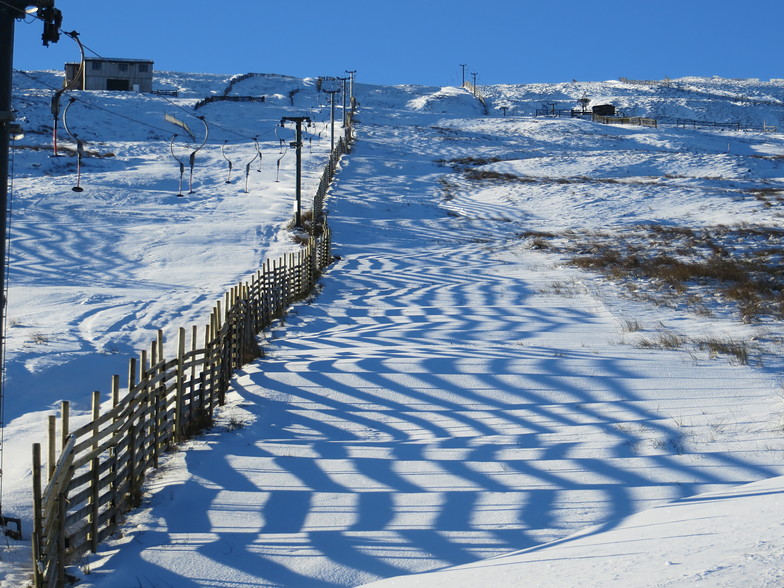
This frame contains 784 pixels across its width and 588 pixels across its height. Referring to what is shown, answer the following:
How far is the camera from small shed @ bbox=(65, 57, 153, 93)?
7794 centimetres

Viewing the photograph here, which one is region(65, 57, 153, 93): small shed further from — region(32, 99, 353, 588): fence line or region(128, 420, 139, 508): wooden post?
region(128, 420, 139, 508): wooden post

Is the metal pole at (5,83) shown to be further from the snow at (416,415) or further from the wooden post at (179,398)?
the wooden post at (179,398)

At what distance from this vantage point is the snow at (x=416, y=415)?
230 inches

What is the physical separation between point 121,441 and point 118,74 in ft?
263

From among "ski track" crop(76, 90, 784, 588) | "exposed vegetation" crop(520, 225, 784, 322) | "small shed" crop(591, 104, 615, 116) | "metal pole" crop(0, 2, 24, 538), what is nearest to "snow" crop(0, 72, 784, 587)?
"ski track" crop(76, 90, 784, 588)

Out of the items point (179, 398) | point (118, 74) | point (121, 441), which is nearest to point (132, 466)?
point (121, 441)

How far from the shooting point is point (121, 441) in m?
6.70

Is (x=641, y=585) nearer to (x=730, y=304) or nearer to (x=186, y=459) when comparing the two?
(x=186, y=459)

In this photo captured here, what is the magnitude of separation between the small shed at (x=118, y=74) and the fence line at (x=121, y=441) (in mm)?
72450

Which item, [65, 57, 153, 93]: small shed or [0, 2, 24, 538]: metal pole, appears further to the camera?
[65, 57, 153, 93]: small shed

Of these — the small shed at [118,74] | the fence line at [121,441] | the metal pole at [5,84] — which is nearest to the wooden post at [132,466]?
the fence line at [121,441]

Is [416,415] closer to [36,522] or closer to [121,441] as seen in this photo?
[121,441]

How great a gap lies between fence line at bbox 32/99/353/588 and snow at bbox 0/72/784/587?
26 centimetres

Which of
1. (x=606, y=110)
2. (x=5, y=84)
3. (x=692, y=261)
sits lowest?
(x=692, y=261)
